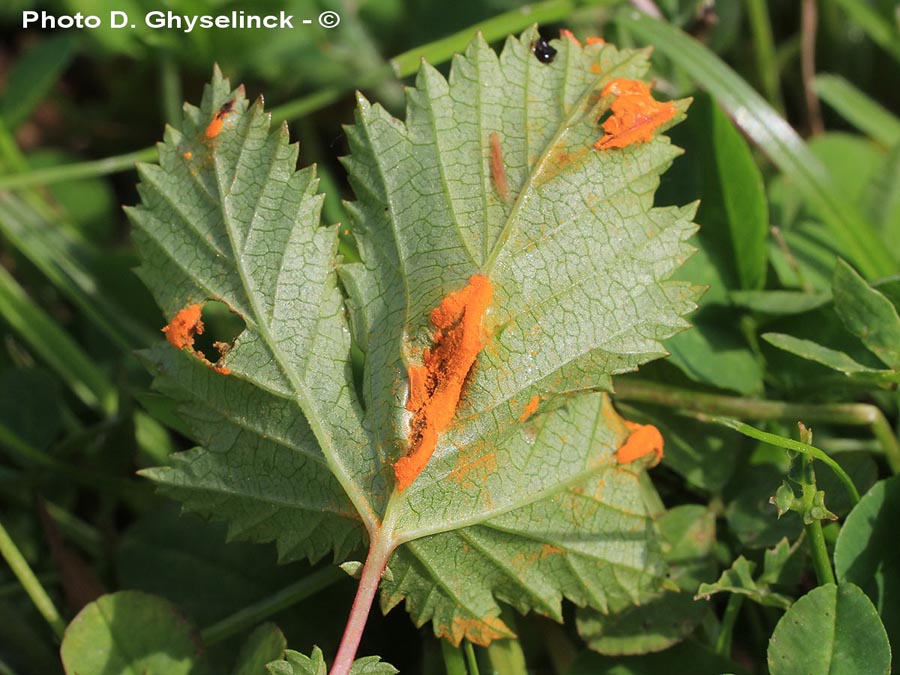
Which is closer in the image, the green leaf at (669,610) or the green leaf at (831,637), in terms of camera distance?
the green leaf at (831,637)

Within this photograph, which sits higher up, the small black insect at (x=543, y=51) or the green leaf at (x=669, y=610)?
the small black insect at (x=543, y=51)

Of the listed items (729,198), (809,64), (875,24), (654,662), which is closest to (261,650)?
(654,662)

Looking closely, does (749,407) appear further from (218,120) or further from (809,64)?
(809,64)

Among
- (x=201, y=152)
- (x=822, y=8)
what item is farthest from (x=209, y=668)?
(x=822, y=8)

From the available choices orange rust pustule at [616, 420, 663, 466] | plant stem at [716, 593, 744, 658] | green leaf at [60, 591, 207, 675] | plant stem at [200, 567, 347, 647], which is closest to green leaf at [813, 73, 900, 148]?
orange rust pustule at [616, 420, 663, 466]

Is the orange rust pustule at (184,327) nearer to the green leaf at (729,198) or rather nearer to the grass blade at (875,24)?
the green leaf at (729,198)

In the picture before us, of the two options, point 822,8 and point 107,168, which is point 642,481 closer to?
point 107,168

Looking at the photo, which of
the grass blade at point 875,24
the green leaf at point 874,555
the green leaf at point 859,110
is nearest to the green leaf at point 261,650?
the green leaf at point 874,555
